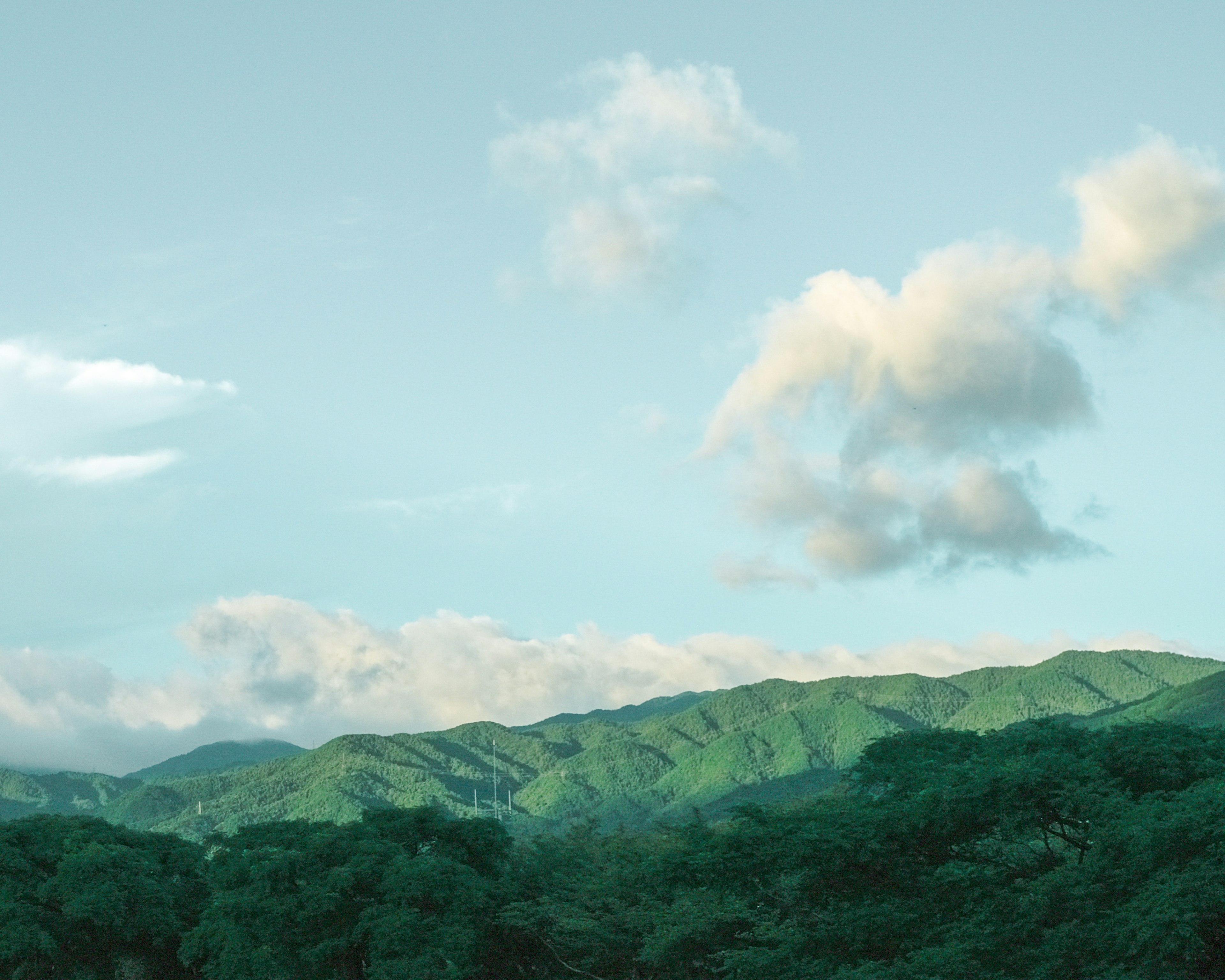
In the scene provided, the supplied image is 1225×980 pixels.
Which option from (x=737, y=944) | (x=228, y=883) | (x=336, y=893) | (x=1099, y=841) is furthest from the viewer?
(x=228, y=883)

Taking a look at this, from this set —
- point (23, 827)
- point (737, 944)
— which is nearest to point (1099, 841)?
point (737, 944)

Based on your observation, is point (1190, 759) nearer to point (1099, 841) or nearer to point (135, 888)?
point (1099, 841)

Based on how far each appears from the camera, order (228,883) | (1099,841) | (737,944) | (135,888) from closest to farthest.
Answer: (1099,841) → (737,944) → (228,883) → (135,888)

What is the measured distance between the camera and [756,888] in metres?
53.6

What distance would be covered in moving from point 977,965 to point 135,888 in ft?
140

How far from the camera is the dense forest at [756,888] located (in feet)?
145

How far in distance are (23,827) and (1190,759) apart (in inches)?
2288

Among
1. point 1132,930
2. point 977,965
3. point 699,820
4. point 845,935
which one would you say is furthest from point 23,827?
point 1132,930

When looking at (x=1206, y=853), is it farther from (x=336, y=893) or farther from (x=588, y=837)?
(x=588, y=837)

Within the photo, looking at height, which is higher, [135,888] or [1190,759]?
[1190,759]

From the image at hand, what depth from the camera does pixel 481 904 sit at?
59.4 metres

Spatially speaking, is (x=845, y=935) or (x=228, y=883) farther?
(x=228, y=883)

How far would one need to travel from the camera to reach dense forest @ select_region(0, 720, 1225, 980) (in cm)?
4416

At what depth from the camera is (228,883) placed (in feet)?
207
